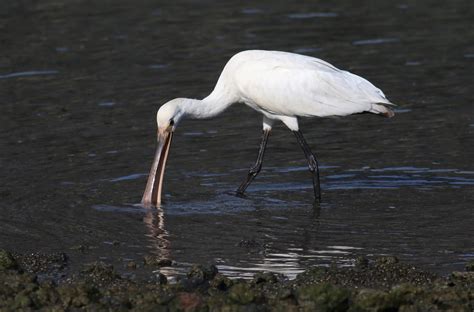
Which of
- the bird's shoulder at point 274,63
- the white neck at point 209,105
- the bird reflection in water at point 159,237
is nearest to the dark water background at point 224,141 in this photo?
the bird reflection in water at point 159,237

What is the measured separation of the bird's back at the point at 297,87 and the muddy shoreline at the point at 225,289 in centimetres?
298

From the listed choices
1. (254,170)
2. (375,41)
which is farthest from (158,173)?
(375,41)

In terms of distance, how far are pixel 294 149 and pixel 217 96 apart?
5.92ft

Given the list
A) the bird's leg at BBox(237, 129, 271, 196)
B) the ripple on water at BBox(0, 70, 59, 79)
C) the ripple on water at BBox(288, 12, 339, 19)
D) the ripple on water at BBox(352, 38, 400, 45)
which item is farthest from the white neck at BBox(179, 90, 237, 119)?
the ripple on water at BBox(288, 12, 339, 19)

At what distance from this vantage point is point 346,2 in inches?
787

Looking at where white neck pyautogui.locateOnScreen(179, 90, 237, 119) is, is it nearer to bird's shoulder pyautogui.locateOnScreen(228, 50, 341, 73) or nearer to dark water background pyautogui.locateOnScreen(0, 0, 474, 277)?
bird's shoulder pyautogui.locateOnScreen(228, 50, 341, 73)

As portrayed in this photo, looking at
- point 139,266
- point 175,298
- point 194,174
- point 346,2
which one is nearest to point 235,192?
point 194,174

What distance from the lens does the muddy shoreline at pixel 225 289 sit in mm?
7379

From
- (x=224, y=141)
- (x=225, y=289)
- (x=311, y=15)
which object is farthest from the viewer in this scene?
(x=311, y=15)

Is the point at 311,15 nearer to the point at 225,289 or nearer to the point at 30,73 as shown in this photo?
the point at 30,73

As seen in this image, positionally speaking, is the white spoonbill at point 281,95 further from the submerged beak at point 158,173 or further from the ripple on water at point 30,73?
the ripple on water at point 30,73

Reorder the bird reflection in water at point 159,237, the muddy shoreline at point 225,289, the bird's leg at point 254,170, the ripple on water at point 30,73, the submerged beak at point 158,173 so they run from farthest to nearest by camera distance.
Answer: the ripple on water at point 30,73 → the bird's leg at point 254,170 → the submerged beak at point 158,173 → the bird reflection in water at point 159,237 → the muddy shoreline at point 225,289

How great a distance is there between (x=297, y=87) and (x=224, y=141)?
1.99m

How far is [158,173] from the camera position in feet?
37.9
